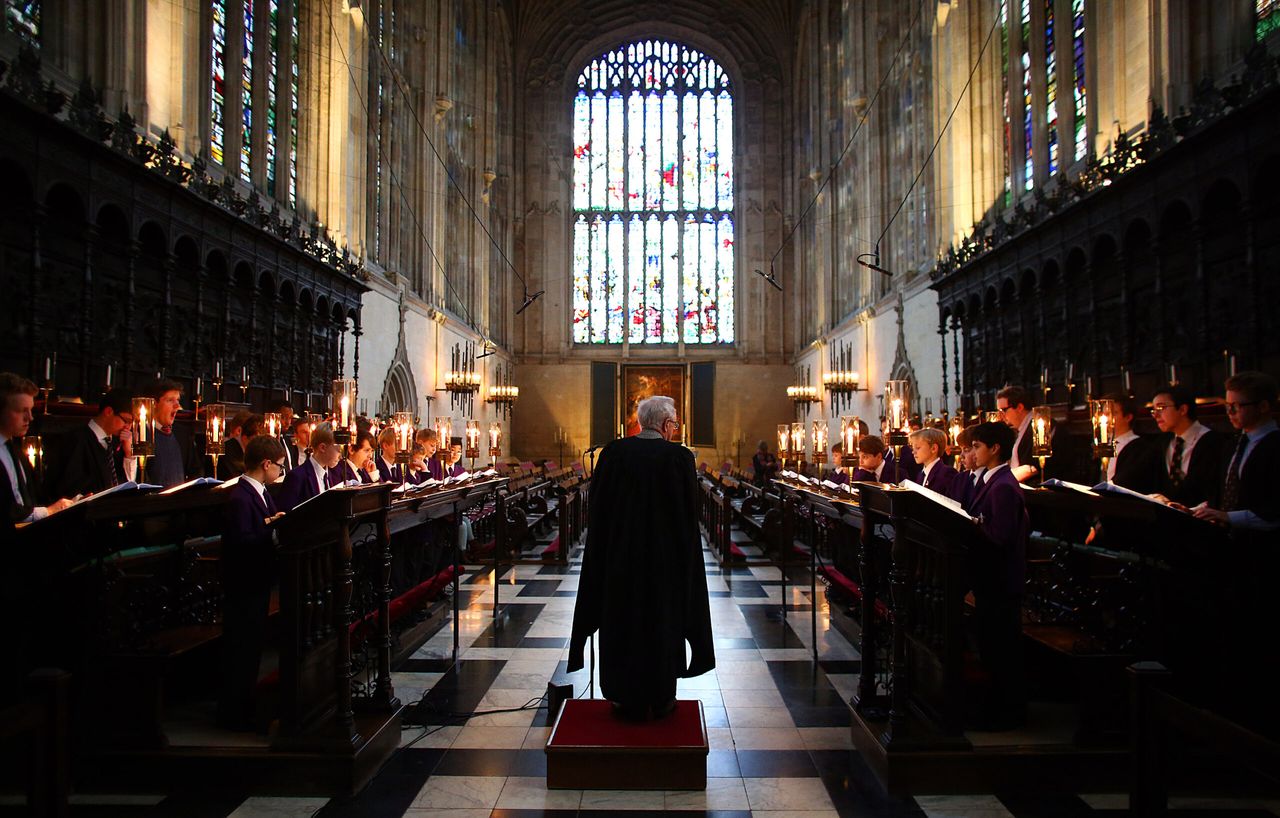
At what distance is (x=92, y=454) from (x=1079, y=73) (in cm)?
1208

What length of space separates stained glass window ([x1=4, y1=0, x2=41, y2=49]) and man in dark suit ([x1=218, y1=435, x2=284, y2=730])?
Answer: 20.3ft

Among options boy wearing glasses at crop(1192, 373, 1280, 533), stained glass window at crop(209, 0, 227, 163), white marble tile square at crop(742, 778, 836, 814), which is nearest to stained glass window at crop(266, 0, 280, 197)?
stained glass window at crop(209, 0, 227, 163)

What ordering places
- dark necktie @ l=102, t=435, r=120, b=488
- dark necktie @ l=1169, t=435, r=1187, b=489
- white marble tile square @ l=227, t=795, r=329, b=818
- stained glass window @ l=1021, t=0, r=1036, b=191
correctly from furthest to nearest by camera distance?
stained glass window @ l=1021, t=0, r=1036, b=191, dark necktie @ l=1169, t=435, r=1187, b=489, dark necktie @ l=102, t=435, r=120, b=488, white marble tile square @ l=227, t=795, r=329, b=818

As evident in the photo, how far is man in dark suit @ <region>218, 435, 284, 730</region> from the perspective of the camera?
4004 millimetres

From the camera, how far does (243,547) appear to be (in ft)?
13.1

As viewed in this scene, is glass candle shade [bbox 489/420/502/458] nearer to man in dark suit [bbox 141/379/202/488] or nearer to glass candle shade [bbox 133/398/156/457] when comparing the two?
man in dark suit [bbox 141/379/202/488]

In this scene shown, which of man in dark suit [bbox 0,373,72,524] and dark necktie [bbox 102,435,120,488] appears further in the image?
dark necktie [bbox 102,435,120,488]

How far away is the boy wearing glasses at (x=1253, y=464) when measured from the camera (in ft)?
12.3

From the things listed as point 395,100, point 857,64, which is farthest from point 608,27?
point 395,100

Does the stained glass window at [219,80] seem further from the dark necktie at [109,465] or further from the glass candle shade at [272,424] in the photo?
the dark necktie at [109,465]

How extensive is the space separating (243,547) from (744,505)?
9849 millimetres

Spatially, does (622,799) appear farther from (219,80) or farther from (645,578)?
(219,80)

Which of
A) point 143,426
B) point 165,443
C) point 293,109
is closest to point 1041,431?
point 143,426

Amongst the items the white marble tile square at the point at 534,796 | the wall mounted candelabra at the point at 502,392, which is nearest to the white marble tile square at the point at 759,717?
the white marble tile square at the point at 534,796
